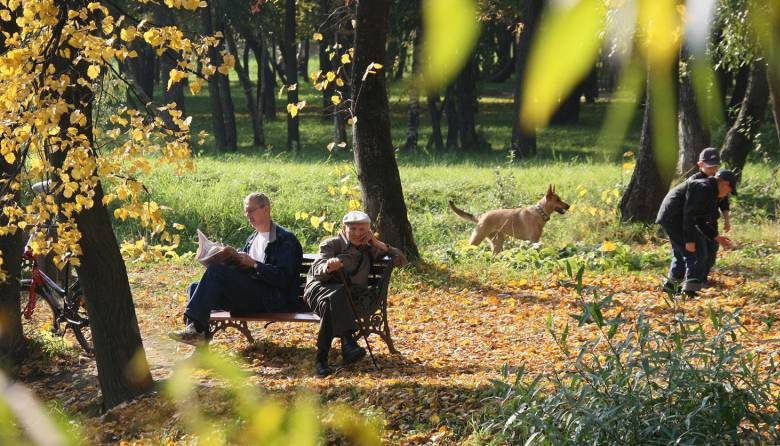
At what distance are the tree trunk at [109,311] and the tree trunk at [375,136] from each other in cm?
451

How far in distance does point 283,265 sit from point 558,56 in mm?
7852

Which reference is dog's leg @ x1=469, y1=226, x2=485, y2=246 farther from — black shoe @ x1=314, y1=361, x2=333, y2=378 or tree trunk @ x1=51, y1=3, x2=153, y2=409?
tree trunk @ x1=51, y1=3, x2=153, y2=409

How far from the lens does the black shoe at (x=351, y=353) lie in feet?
26.6

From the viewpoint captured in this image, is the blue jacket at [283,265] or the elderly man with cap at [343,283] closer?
the elderly man with cap at [343,283]

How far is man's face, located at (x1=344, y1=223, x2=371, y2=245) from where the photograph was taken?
814cm

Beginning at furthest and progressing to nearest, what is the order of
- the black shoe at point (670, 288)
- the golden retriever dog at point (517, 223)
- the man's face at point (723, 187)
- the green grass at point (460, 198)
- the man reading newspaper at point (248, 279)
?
the golden retriever dog at point (517, 223) → the green grass at point (460, 198) → the man's face at point (723, 187) → the man reading newspaper at point (248, 279) → the black shoe at point (670, 288)

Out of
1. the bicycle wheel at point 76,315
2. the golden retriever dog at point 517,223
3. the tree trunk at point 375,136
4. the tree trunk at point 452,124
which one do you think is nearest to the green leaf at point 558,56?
the bicycle wheel at point 76,315

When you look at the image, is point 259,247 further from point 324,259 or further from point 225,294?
point 324,259

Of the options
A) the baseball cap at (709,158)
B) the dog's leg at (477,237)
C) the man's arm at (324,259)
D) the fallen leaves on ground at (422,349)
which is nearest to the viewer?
the fallen leaves on ground at (422,349)

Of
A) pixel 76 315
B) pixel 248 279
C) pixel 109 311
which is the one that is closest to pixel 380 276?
pixel 248 279

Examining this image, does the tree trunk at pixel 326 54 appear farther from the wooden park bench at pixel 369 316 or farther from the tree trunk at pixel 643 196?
the wooden park bench at pixel 369 316

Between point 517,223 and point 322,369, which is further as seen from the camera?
point 517,223

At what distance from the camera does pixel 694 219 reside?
33.6ft

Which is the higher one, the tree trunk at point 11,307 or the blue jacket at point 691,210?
the blue jacket at point 691,210
